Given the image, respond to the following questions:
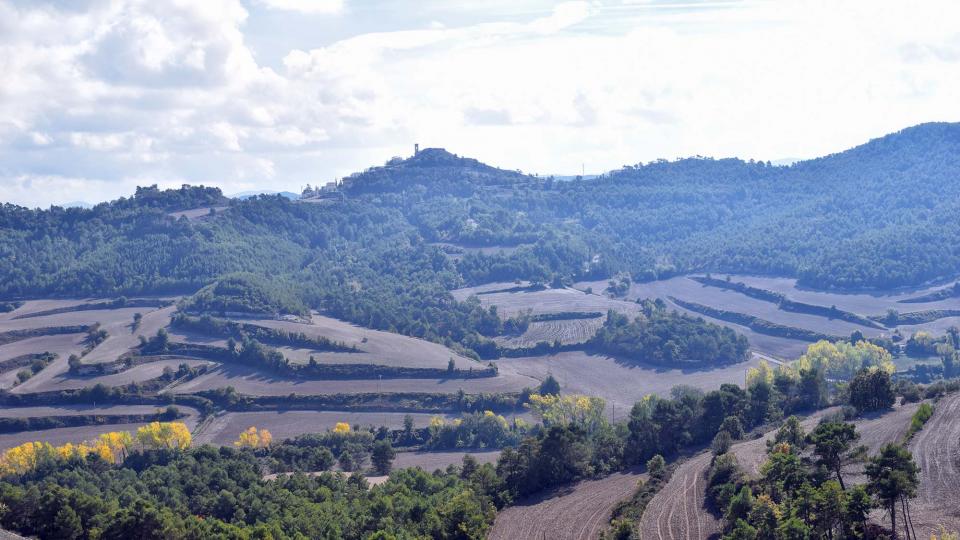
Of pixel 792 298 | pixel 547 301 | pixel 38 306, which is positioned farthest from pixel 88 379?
pixel 792 298

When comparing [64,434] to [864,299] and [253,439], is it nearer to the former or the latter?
[253,439]

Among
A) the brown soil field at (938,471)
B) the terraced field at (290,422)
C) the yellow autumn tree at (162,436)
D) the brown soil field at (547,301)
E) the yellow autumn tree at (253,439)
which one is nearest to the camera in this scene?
the brown soil field at (938,471)

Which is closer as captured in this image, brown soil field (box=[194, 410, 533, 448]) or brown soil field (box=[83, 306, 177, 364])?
brown soil field (box=[194, 410, 533, 448])

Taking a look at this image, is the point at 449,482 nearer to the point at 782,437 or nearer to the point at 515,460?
the point at 515,460

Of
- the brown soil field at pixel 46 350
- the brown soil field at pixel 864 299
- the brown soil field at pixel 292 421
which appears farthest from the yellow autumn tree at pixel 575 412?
the brown soil field at pixel 864 299

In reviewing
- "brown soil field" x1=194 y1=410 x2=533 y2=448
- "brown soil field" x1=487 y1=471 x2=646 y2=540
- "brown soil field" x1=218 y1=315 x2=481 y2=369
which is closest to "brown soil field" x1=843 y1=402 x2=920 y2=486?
"brown soil field" x1=487 y1=471 x2=646 y2=540

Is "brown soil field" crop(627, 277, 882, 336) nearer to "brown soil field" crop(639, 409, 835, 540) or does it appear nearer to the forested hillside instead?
the forested hillside

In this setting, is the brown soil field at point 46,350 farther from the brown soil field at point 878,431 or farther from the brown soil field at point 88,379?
the brown soil field at point 878,431
